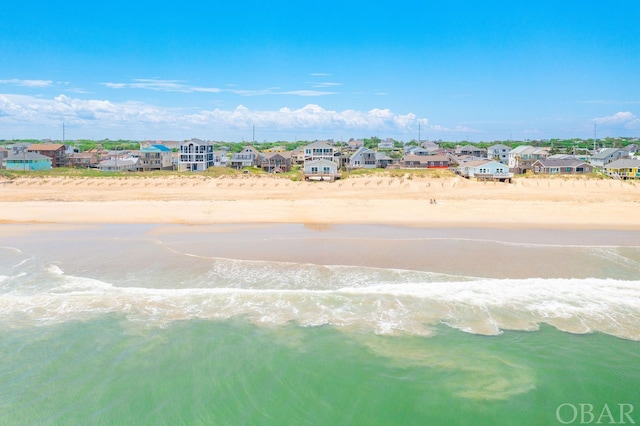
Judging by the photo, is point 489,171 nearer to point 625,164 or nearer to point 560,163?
point 560,163

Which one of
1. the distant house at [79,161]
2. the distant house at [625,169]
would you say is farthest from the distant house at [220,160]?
the distant house at [625,169]

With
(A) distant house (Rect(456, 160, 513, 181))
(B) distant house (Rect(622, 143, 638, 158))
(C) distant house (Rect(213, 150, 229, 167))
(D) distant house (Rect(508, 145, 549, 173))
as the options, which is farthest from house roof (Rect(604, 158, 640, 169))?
(C) distant house (Rect(213, 150, 229, 167))

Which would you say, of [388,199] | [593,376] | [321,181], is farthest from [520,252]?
[321,181]

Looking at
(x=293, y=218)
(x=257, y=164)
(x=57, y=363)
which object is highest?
(x=257, y=164)

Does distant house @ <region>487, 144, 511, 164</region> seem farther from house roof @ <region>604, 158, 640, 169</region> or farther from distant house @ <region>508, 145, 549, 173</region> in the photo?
house roof @ <region>604, 158, 640, 169</region>

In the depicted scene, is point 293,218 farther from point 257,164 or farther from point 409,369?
point 257,164

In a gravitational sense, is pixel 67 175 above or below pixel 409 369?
above

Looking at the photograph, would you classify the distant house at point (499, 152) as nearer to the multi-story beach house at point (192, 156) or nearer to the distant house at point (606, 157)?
the distant house at point (606, 157)
